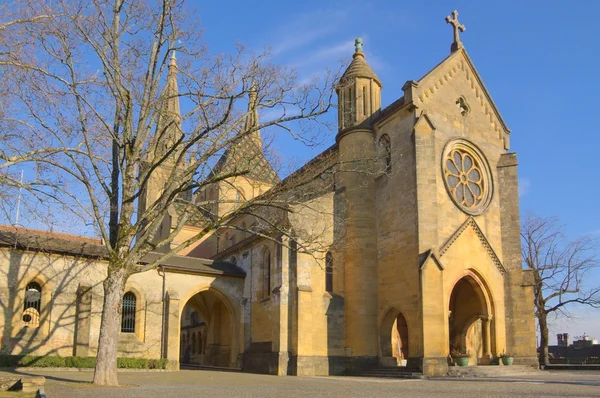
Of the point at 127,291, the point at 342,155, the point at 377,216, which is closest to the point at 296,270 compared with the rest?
the point at 377,216

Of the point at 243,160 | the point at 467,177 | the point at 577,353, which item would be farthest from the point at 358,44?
the point at 577,353

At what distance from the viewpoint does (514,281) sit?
27.2m

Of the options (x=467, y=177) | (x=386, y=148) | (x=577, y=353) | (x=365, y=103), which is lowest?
(x=577, y=353)

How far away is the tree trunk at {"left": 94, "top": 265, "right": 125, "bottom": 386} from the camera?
1549cm

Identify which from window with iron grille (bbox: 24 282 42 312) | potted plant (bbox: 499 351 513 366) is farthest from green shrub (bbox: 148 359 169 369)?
potted plant (bbox: 499 351 513 366)

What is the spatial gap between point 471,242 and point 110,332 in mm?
17075

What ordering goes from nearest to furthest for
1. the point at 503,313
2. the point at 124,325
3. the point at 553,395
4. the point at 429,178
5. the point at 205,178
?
the point at 553,395, the point at 205,178, the point at 429,178, the point at 503,313, the point at 124,325

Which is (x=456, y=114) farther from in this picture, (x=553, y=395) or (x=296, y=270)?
(x=553, y=395)

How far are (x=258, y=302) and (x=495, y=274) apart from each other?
1286cm

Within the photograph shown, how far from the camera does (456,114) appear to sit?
91.7ft

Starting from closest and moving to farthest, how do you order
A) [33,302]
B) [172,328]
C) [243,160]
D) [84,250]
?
[243,160] < [33,302] < [84,250] < [172,328]

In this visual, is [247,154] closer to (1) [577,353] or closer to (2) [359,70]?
(2) [359,70]

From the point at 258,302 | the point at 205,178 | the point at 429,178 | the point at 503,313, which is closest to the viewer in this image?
the point at 205,178

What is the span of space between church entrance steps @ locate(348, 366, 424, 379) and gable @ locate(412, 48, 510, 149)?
11936mm
